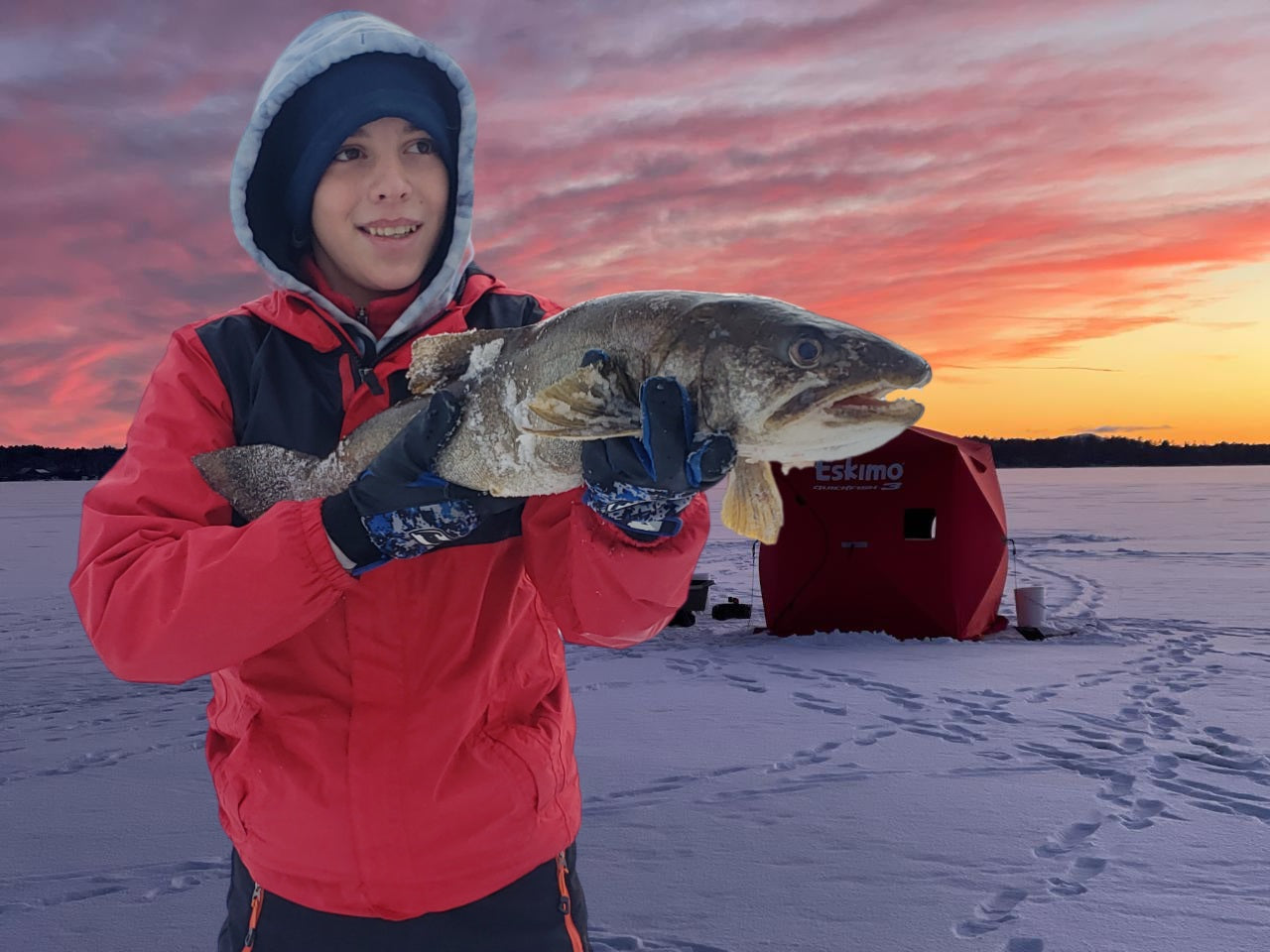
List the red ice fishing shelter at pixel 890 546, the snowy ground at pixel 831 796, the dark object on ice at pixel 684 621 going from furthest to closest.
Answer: the dark object on ice at pixel 684 621, the red ice fishing shelter at pixel 890 546, the snowy ground at pixel 831 796

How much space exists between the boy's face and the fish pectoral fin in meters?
1.02

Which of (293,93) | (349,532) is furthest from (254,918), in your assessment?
(293,93)

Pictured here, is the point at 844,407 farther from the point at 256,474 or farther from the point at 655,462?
the point at 256,474

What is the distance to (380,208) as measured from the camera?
2371mm

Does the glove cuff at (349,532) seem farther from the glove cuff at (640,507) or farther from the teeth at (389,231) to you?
the teeth at (389,231)

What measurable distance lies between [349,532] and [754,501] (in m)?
0.96

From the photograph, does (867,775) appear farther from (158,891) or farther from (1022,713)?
(158,891)

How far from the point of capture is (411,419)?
2.32 metres

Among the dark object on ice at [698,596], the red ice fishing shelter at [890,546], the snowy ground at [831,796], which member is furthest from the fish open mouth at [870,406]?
the dark object on ice at [698,596]

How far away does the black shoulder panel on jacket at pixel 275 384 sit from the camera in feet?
7.64

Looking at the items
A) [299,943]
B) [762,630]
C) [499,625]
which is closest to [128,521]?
[499,625]

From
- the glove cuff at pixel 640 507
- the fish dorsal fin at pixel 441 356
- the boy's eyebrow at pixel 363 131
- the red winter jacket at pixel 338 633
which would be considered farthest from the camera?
the boy's eyebrow at pixel 363 131

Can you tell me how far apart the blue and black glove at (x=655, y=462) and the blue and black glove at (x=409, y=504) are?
0.29 m

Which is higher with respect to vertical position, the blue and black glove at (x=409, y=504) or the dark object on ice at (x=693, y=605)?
the blue and black glove at (x=409, y=504)
